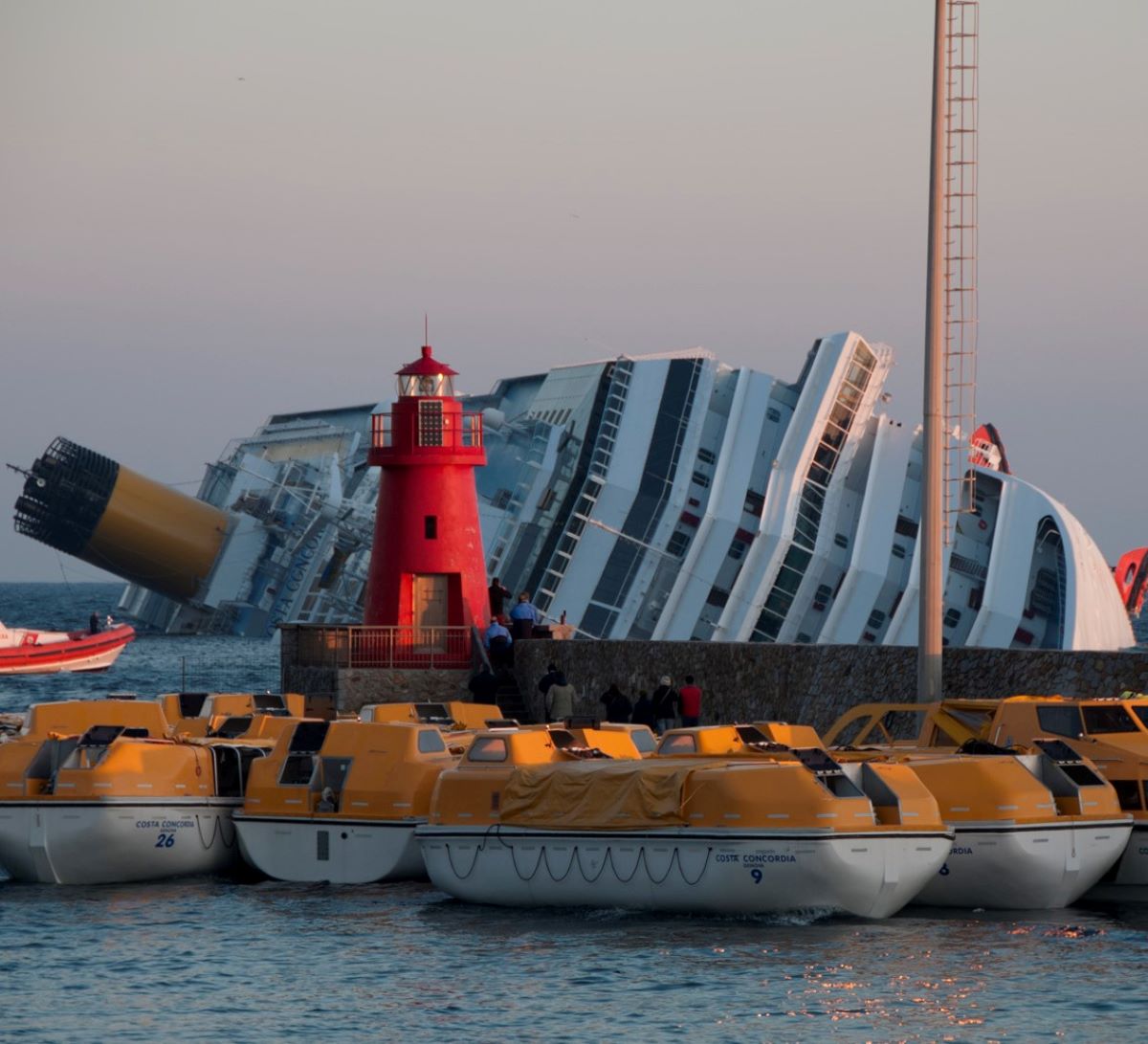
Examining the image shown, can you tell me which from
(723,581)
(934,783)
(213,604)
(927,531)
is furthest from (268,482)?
(934,783)

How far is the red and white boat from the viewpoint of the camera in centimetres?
7881

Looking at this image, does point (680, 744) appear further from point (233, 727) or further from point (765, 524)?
point (765, 524)

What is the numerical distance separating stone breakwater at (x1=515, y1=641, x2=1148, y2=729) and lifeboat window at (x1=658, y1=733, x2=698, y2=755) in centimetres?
625

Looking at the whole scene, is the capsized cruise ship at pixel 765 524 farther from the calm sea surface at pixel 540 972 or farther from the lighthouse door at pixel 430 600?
the calm sea surface at pixel 540 972

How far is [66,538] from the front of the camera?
76625 millimetres

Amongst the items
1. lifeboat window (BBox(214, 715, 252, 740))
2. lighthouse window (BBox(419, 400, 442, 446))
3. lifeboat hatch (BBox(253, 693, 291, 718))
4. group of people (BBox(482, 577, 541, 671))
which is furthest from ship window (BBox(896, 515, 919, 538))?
lifeboat window (BBox(214, 715, 252, 740))

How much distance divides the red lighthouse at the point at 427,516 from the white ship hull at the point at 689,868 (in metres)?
16.0

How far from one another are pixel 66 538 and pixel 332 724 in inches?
2126

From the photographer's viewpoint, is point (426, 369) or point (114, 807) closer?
point (114, 807)

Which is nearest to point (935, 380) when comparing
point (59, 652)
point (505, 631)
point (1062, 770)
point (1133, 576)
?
point (1062, 770)

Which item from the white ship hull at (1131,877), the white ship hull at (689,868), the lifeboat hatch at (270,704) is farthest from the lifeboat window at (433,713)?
the white ship hull at (1131,877)

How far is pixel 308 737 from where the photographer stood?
25.0m

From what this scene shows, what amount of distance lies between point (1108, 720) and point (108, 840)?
10.7 meters

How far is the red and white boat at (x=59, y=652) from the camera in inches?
3103
